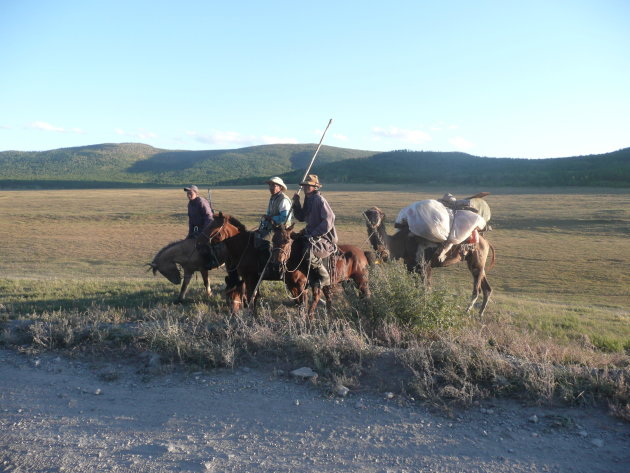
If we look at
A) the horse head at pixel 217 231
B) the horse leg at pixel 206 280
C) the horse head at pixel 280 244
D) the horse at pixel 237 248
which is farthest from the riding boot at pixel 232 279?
the horse leg at pixel 206 280

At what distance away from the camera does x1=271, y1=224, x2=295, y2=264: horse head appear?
762 centimetres

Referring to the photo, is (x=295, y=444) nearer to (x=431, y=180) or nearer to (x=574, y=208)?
(x=574, y=208)

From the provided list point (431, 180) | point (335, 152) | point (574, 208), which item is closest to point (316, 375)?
point (574, 208)

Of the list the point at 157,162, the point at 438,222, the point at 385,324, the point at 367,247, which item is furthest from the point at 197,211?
the point at 157,162

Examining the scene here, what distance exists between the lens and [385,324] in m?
6.92

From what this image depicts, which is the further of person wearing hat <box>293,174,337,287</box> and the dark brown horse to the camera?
the dark brown horse

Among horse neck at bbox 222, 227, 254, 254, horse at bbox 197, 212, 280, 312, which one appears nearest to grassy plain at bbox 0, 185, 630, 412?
horse at bbox 197, 212, 280, 312

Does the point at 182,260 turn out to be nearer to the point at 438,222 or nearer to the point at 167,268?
the point at 167,268

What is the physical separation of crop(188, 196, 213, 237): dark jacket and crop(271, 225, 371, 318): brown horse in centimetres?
301

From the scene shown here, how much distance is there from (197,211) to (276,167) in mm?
155221

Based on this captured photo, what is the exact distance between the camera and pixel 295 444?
4.44 meters

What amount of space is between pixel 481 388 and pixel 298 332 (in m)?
2.57

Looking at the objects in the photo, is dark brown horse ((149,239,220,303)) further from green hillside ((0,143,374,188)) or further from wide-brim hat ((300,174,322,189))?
green hillside ((0,143,374,188))

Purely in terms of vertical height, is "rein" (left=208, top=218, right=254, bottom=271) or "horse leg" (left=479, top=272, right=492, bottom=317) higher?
"rein" (left=208, top=218, right=254, bottom=271)
